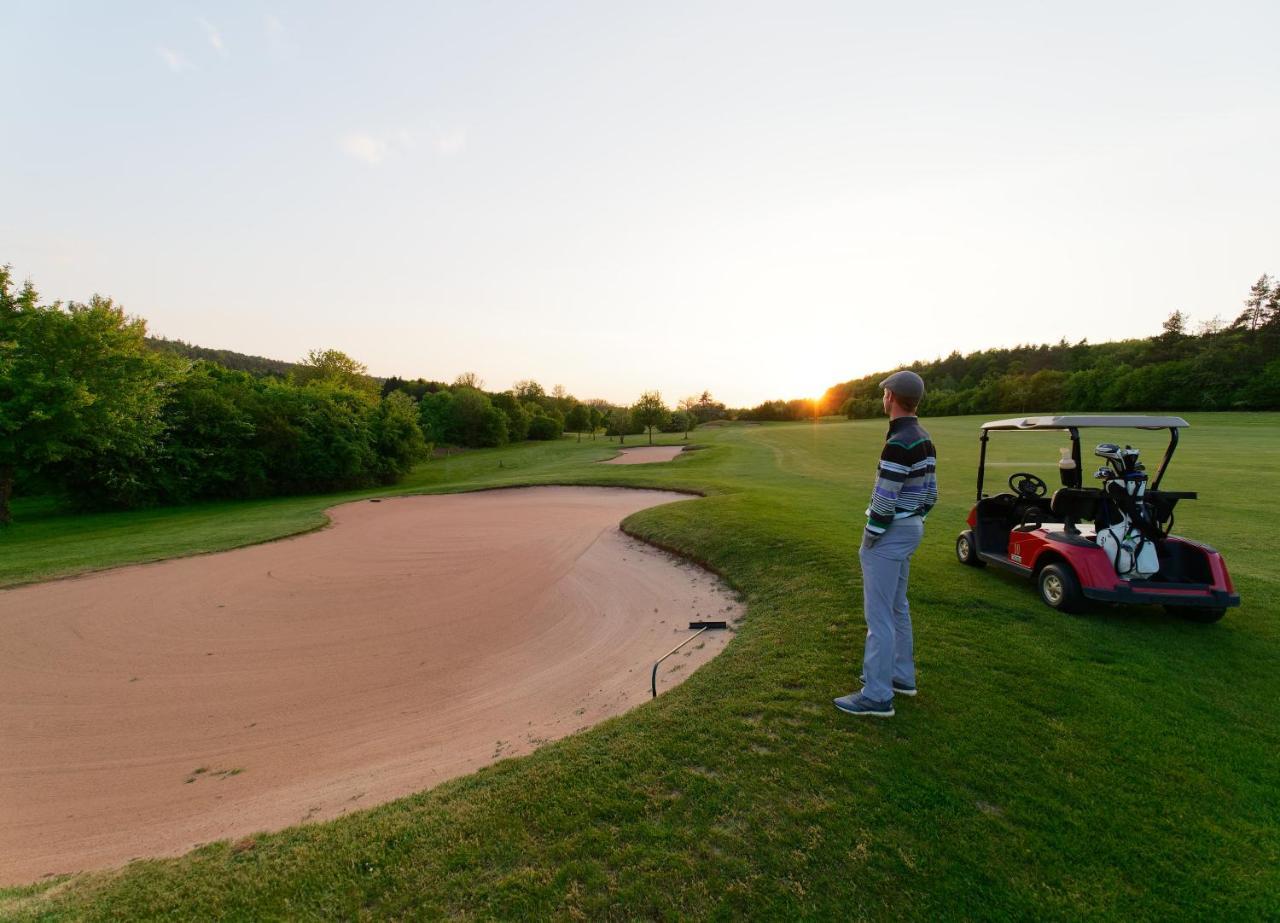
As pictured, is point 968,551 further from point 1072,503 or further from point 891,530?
point 891,530

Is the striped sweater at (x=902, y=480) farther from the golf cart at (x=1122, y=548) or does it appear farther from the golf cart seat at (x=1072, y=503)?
the golf cart seat at (x=1072, y=503)

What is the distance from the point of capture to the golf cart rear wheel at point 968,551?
25.6 feet

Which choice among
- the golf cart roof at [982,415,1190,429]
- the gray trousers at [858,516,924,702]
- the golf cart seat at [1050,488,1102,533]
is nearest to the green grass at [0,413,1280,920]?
the gray trousers at [858,516,924,702]

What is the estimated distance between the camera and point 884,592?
406cm

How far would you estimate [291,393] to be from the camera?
30641 millimetres

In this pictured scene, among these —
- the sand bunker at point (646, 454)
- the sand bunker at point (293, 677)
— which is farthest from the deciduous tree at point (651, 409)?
the sand bunker at point (293, 677)

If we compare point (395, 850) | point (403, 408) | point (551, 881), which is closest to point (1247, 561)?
point (551, 881)

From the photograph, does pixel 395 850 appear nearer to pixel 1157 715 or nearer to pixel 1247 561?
pixel 1157 715

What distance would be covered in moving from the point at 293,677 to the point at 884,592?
7.06 metres

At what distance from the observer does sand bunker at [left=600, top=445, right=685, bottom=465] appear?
32625 mm

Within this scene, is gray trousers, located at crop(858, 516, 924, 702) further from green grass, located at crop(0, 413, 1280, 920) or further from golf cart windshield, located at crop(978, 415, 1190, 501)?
golf cart windshield, located at crop(978, 415, 1190, 501)

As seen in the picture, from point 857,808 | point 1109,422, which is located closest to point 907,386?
point 857,808

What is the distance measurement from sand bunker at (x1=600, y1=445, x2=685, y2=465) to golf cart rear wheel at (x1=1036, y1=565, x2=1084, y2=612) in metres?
25.6

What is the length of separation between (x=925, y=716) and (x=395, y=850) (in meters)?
3.83
